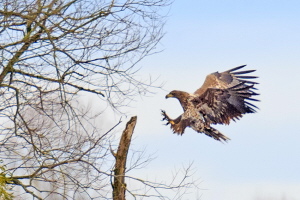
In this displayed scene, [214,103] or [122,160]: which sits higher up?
[214,103]

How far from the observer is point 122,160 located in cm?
1230

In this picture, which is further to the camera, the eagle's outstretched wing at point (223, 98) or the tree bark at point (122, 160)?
the eagle's outstretched wing at point (223, 98)

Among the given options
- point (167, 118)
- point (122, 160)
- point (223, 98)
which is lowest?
point (122, 160)

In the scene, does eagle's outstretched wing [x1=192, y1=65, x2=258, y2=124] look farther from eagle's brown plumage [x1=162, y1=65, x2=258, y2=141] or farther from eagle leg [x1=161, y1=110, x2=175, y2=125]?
eagle leg [x1=161, y1=110, x2=175, y2=125]

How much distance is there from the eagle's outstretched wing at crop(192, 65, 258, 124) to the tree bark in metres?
2.25

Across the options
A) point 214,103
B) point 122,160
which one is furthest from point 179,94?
point 122,160

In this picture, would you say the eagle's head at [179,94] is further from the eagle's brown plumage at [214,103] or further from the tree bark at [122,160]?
the tree bark at [122,160]

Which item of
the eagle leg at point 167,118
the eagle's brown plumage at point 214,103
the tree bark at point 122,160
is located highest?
the eagle's brown plumage at point 214,103

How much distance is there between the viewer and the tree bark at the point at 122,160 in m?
12.2

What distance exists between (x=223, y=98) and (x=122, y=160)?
3.10m

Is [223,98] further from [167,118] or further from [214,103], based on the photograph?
[167,118]

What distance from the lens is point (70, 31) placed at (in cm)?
1309

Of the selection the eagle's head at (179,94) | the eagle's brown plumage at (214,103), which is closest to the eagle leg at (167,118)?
the eagle's brown plumage at (214,103)

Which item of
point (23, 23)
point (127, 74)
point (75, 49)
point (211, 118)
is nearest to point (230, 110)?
point (211, 118)
